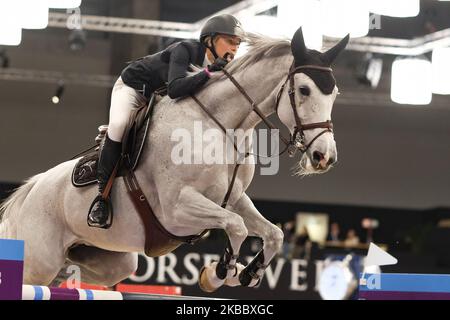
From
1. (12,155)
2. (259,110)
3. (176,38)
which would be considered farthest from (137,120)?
(12,155)

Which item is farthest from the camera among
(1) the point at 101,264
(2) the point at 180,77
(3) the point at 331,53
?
(1) the point at 101,264

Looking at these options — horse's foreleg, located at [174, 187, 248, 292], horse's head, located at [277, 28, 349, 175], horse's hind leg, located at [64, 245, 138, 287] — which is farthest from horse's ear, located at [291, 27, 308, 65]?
horse's hind leg, located at [64, 245, 138, 287]

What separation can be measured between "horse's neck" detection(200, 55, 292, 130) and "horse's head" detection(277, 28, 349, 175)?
113 mm

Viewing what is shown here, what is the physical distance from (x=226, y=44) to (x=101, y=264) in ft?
4.88

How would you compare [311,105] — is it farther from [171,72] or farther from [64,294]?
[64,294]

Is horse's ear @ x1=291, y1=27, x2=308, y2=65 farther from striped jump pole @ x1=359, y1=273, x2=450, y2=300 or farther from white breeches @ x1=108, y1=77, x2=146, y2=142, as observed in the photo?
striped jump pole @ x1=359, y1=273, x2=450, y2=300

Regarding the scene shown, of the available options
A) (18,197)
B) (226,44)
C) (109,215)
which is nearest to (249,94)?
(226,44)

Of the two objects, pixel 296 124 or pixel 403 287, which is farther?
pixel 296 124

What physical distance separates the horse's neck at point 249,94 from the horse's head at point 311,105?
0.37 feet

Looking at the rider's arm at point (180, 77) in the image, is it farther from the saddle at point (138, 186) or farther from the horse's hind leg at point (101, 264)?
the horse's hind leg at point (101, 264)

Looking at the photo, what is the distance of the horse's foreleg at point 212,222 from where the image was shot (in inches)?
159

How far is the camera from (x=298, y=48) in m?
4.12

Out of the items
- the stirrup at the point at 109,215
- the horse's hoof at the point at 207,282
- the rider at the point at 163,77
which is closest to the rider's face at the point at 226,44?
the rider at the point at 163,77

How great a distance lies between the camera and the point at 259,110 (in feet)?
14.1
